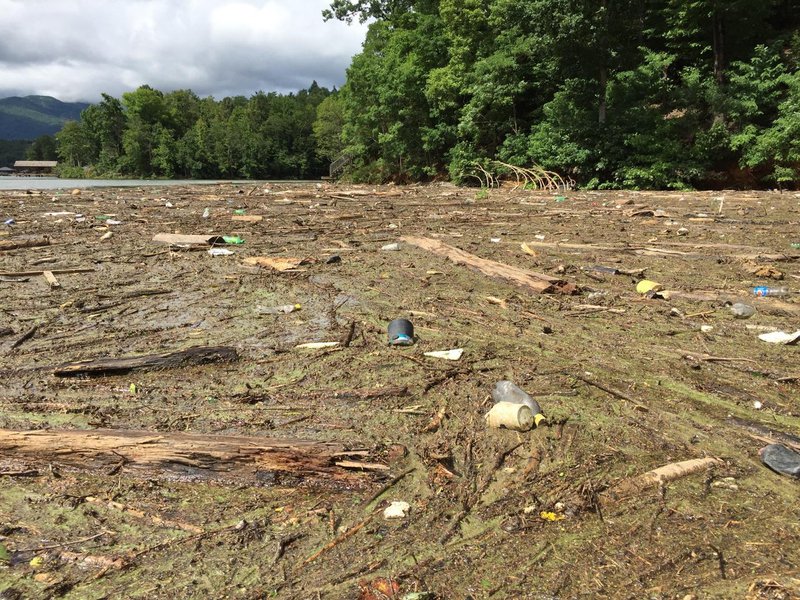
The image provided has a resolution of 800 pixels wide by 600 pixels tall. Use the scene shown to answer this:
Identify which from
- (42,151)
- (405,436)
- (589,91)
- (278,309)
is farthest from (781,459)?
(42,151)

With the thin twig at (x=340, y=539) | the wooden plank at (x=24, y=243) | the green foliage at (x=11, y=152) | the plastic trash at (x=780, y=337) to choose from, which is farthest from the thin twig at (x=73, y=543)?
the green foliage at (x=11, y=152)

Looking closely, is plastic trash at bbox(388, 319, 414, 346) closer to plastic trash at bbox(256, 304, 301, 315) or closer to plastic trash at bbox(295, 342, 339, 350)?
plastic trash at bbox(295, 342, 339, 350)

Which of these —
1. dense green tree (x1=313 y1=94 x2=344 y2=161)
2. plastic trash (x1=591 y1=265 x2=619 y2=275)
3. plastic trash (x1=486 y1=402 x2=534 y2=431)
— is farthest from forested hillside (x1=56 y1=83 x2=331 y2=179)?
plastic trash (x1=486 y1=402 x2=534 y2=431)

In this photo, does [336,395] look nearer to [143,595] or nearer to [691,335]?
[143,595]

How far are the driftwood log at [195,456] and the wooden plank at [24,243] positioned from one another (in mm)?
6752

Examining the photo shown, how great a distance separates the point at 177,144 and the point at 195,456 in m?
80.2

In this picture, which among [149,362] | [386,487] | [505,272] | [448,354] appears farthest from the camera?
[505,272]

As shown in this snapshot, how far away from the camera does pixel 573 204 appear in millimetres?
13570

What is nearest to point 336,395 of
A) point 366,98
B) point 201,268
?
point 201,268

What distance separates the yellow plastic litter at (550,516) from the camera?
6.57 ft

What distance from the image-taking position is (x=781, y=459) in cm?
228

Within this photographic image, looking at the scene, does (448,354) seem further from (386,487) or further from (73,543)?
(73,543)

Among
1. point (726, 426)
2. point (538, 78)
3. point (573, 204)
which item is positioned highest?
point (538, 78)

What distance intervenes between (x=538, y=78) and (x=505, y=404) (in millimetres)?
23241
